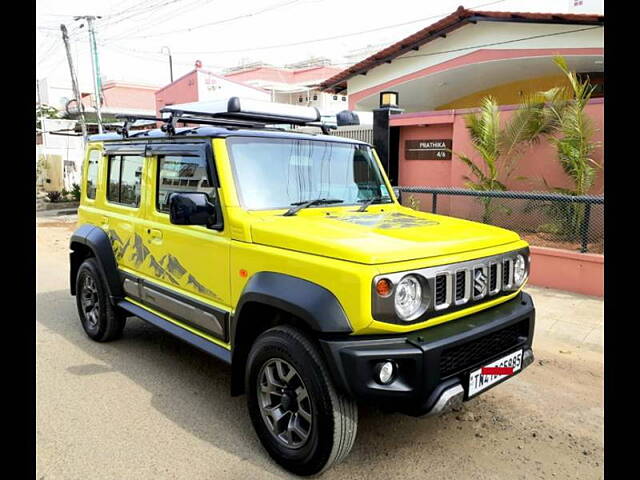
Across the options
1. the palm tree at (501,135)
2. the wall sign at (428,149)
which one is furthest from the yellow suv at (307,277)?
the wall sign at (428,149)

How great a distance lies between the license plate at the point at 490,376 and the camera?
2789 millimetres

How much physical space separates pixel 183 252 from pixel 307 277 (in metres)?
1.36

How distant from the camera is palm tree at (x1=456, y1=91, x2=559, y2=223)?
816 cm

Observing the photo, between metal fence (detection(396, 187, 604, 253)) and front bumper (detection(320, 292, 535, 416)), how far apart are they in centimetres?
394

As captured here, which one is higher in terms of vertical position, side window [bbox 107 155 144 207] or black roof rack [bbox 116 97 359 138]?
black roof rack [bbox 116 97 359 138]

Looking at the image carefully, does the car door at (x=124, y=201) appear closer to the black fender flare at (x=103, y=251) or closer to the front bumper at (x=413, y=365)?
the black fender flare at (x=103, y=251)

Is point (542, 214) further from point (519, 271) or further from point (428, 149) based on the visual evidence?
point (519, 271)

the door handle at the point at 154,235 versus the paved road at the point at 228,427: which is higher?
the door handle at the point at 154,235

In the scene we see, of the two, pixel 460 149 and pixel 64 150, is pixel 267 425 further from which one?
pixel 64 150

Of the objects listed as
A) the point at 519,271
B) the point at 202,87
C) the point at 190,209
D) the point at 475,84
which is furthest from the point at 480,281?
the point at 202,87

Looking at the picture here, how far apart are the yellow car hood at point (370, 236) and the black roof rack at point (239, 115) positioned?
1.07m

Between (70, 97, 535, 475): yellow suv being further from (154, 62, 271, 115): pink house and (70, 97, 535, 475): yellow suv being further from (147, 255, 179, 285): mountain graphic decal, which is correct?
(154, 62, 271, 115): pink house

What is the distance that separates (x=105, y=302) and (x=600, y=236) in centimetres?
586

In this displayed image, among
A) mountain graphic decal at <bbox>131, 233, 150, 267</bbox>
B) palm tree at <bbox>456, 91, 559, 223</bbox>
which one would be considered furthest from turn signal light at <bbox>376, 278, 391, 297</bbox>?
palm tree at <bbox>456, 91, 559, 223</bbox>
